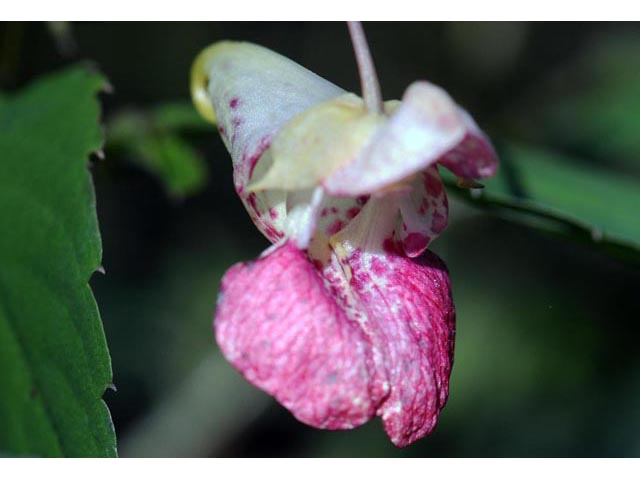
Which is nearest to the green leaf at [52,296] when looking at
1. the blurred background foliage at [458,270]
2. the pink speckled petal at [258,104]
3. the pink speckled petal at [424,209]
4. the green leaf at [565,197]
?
the pink speckled petal at [258,104]

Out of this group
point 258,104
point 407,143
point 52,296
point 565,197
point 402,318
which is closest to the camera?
point 407,143

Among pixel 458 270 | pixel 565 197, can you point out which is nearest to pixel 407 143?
pixel 565 197

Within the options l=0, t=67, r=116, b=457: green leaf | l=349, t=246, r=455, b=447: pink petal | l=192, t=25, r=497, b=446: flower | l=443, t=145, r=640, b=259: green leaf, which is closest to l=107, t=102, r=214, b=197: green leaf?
l=0, t=67, r=116, b=457: green leaf

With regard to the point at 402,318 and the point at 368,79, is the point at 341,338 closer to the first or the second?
the point at 402,318

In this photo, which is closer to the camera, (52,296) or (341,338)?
(341,338)

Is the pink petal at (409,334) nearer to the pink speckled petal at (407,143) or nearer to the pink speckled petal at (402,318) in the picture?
the pink speckled petal at (402,318)

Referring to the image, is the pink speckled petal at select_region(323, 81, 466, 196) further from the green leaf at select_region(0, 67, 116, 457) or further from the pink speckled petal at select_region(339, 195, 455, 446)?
the green leaf at select_region(0, 67, 116, 457)
